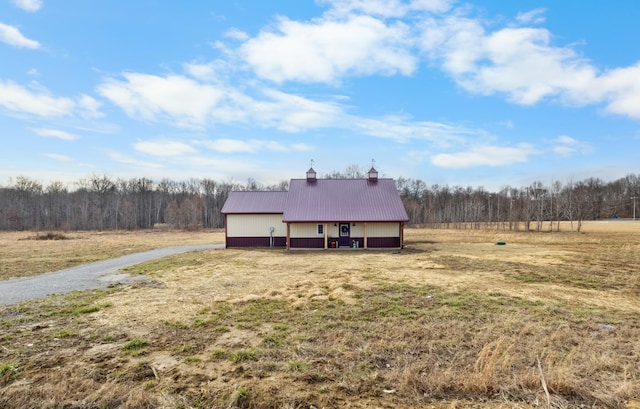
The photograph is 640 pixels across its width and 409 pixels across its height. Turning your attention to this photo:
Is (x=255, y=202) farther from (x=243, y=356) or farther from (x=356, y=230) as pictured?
(x=243, y=356)

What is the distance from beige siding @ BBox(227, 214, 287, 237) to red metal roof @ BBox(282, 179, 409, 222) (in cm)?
170

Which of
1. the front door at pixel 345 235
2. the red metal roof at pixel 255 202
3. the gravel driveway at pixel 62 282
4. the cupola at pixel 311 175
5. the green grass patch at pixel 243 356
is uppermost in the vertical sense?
the cupola at pixel 311 175

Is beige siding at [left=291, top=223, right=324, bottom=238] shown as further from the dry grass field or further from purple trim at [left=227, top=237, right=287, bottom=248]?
the dry grass field

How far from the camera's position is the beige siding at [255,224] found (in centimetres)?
2623

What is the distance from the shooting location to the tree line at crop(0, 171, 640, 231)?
62.4 m

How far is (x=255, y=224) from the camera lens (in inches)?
1038

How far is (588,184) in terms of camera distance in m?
85.8

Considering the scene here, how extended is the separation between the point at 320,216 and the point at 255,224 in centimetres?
556

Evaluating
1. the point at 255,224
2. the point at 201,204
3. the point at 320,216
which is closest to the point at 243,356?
the point at 320,216

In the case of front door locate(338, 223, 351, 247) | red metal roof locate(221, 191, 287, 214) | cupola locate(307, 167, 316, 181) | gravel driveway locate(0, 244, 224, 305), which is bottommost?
gravel driveway locate(0, 244, 224, 305)

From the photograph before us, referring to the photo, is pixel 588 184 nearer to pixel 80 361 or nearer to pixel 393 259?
pixel 393 259

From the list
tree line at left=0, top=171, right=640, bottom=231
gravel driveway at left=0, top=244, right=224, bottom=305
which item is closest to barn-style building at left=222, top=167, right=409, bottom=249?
gravel driveway at left=0, top=244, right=224, bottom=305

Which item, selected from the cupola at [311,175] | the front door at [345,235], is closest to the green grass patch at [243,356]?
the front door at [345,235]

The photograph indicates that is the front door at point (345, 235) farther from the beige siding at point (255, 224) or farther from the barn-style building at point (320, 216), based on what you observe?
the beige siding at point (255, 224)
